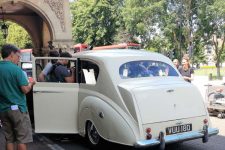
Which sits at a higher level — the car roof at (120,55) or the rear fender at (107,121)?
the car roof at (120,55)

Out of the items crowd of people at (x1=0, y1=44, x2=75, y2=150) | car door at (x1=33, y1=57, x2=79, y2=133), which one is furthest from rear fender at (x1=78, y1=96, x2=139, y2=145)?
crowd of people at (x1=0, y1=44, x2=75, y2=150)

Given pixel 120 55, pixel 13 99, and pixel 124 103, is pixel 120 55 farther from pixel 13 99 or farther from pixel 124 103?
pixel 13 99

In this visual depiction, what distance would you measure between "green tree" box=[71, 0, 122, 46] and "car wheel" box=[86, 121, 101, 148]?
5088 centimetres

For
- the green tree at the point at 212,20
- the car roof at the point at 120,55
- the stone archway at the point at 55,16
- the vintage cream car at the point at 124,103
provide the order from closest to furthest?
the vintage cream car at the point at 124,103 < the car roof at the point at 120,55 < the stone archway at the point at 55,16 < the green tree at the point at 212,20

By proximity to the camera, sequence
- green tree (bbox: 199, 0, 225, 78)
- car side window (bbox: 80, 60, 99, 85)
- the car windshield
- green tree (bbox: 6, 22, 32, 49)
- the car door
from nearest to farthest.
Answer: the car windshield, car side window (bbox: 80, 60, 99, 85), the car door, green tree (bbox: 199, 0, 225, 78), green tree (bbox: 6, 22, 32, 49)

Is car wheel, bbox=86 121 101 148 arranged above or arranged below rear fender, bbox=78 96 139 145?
below

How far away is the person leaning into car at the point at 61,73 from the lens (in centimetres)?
869

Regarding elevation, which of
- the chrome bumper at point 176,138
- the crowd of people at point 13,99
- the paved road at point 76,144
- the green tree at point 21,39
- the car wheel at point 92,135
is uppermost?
the green tree at point 21,39

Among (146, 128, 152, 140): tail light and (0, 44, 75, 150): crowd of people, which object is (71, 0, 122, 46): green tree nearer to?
(146, 128, 152, 140): tail light

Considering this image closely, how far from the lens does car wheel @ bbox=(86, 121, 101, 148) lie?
25.3ft

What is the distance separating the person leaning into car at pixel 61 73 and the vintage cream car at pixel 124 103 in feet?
0.78

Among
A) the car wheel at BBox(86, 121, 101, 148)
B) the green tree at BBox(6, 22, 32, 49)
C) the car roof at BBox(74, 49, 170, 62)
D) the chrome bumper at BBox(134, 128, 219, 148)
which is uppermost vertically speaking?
the green tree at BBox(6, 22, 32, 49)

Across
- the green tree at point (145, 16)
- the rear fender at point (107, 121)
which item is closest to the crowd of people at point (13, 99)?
the rear fender at point (107, 121)

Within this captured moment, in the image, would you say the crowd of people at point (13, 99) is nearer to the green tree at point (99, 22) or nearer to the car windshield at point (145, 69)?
the car windshield at point (145, 69)
